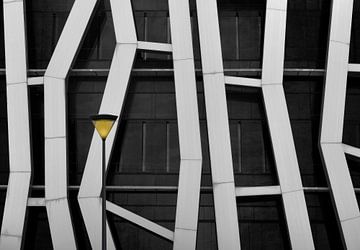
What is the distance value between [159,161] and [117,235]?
127 inches

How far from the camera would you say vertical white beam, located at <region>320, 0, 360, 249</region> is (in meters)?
21.2

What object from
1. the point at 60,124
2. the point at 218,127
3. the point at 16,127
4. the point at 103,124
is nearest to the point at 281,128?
the point at 218,127

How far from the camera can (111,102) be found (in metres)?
22.3

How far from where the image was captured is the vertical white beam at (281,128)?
69.6 ft

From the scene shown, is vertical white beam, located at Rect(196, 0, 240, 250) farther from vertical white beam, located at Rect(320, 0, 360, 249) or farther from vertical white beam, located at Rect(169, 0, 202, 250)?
vertical white beam, located at Rect(320, 0, 360, 249)

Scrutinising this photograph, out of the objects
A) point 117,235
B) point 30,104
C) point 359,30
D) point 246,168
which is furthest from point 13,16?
point 359,30

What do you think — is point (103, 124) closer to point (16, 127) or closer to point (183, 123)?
point (183, 123)

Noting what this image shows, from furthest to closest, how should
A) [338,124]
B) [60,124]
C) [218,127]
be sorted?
[60,124], [338,124], [218,127]

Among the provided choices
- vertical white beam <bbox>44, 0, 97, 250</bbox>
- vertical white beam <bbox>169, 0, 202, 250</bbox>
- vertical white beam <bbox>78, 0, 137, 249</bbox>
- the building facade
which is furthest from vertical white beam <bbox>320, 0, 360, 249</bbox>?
vertical white beam <bbox>44, 0, 97, 250</bbox>

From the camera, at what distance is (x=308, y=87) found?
23.3 metres

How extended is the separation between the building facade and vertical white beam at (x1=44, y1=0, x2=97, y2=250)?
42 mm

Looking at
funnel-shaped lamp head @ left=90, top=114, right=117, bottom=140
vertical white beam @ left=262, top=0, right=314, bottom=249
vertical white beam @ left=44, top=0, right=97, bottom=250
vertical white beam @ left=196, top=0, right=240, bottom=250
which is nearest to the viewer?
funnel-shaped lamp head @ left=90, top=114, right=117, bottom=140

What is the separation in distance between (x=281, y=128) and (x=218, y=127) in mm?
2375

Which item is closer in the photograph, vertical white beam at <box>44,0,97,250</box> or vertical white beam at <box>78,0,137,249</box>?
vertical white beam at <box>78,0,137,249</box>
